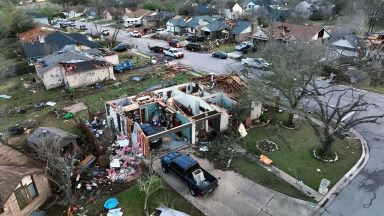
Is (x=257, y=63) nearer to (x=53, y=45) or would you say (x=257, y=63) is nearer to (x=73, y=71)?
(x=73, y=71)

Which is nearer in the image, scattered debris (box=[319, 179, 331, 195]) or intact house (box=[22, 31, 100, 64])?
scattered debris (box=[319, 179, 331, 195])

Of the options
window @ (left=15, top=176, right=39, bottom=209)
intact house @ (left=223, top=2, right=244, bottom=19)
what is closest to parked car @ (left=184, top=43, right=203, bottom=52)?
intact house @ (left=223, top=2, right=244, bottom=19)

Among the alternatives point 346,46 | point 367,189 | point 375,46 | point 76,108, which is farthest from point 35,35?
point 367,189

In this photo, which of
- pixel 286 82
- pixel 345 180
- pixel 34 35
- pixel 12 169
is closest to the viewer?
pixel 12 169

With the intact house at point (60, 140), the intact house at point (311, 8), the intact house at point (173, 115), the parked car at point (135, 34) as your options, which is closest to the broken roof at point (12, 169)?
the intact house at point (60, 140)

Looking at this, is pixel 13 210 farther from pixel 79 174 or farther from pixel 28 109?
pixel 28 109

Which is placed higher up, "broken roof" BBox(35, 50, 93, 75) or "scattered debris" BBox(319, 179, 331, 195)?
"broken roof" BBox(35, 50, 93, 75)

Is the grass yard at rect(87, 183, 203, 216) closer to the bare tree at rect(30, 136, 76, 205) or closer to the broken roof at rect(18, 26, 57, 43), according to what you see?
the bare tree at rect(30, 136, 76, 205)

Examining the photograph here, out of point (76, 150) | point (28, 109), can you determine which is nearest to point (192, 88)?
point (76, 150)
